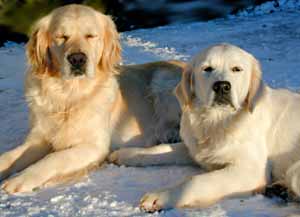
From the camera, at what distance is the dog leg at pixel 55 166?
4.01m

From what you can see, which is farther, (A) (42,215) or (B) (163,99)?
(B) (163,99)

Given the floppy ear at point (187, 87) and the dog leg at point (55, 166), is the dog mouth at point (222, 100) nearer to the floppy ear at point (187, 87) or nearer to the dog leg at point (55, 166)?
the floppy ear at point (187, 87)

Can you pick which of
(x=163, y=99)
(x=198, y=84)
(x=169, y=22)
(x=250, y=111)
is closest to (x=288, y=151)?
(x=250, y=111)

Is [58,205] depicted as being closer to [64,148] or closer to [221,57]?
[64,148]

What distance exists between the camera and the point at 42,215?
358 centimetres

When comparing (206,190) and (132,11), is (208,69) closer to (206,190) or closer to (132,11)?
(206,190)

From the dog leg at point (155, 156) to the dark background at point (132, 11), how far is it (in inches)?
285

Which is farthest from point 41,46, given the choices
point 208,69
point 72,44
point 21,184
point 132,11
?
point 132,11

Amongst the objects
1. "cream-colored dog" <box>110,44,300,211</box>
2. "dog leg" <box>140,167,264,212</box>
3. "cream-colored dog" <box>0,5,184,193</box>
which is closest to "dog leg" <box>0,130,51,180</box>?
"cream-colored dog" <box>0,5,184,193</box>

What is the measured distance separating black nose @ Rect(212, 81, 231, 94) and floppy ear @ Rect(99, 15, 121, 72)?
1.11 meters

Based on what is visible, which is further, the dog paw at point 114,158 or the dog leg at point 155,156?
the dog paw at point 114,158

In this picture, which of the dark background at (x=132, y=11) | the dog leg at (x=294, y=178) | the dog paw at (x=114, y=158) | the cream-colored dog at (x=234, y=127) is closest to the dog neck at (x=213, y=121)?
the cream-colored dog at (x=234, y=127)

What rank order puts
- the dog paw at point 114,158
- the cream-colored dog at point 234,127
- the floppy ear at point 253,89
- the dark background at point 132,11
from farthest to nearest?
1. the dark background at point 132,11
2. the dog paw at point 114,158
3. the floppy ear at point 253,89
4. the cream-colored dog at point 234,127

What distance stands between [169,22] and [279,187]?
31.2ft
